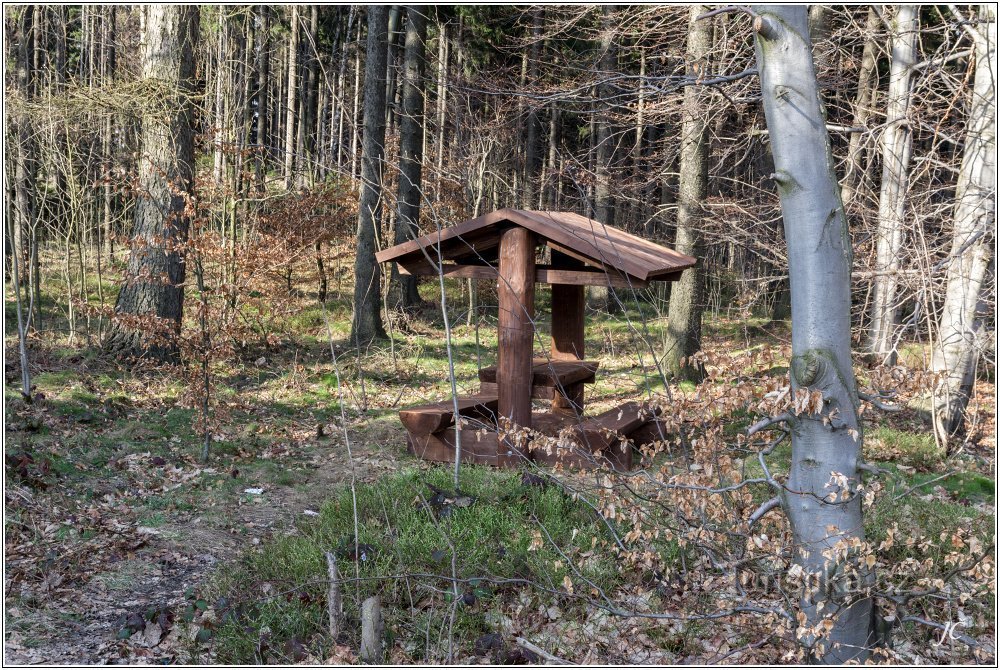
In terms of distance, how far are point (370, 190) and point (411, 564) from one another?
8.98 meters

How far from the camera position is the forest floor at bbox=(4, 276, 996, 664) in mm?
4602

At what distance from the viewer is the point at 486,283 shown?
1780cm

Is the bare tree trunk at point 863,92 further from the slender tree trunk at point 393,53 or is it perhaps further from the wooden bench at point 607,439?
the slender tree trunk at point 393,53

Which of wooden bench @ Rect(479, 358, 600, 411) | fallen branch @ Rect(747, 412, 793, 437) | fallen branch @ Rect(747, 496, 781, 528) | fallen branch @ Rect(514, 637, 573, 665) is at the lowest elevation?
fallen branch @ Rect(514, 637, 573, 665)

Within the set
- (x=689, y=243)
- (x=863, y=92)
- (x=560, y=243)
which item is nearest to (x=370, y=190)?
(x=689, y=243)

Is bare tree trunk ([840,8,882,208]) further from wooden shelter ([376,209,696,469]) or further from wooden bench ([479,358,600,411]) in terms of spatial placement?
wooden shelter ([376,209,696,469])

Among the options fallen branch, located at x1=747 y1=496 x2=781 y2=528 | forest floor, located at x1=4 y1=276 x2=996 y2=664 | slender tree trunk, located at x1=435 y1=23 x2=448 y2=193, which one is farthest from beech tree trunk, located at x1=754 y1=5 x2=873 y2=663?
slender tree trunk, located at x1=435 y1=23 x2=448 y2=193

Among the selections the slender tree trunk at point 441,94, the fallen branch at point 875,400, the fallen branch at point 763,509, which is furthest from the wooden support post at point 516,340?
the slender tree trunk at point 441,94

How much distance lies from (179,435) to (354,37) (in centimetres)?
1670

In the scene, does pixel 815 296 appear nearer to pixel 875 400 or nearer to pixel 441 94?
pixel 875 400

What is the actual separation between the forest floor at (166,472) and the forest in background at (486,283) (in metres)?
0.07

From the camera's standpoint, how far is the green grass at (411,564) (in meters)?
4.43

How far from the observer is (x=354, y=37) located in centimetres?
2219

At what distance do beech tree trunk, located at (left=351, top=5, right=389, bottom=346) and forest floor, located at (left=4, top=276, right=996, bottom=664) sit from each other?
1520 millimetres
